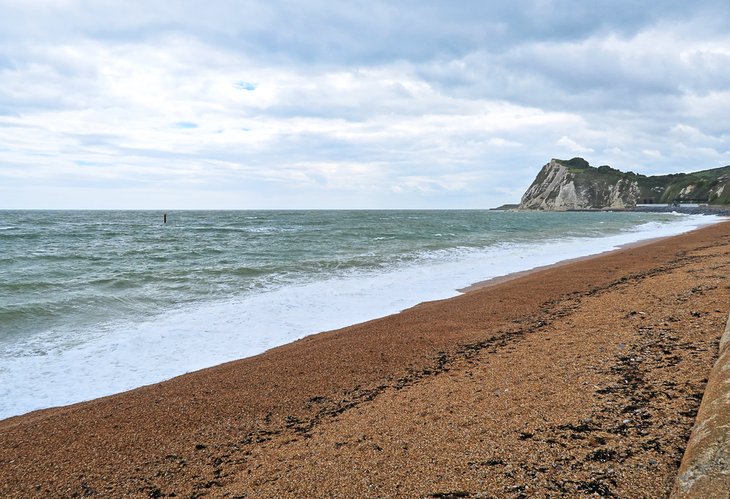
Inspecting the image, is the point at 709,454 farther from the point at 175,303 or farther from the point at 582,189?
the point at 582,189

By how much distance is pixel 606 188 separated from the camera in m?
167

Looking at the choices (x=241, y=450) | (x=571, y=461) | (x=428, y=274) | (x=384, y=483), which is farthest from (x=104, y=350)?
→ (x=428, y=274)

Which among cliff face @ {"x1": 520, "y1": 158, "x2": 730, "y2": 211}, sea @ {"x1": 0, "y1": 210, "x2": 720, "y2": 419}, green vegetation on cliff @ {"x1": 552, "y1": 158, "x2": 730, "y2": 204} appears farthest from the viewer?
cliff face @ {"x1": 520, "y1": 158, "x2": 730, "y2": 211}

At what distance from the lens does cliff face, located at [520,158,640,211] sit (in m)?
162

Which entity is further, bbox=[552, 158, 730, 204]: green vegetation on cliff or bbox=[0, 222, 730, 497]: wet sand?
bbox=[552, 158, 730, 204]: green vegetation on cliff

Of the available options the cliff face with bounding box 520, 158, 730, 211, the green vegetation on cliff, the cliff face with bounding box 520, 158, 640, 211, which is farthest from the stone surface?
the cliff face with bounding box 520, 158, 640, 211

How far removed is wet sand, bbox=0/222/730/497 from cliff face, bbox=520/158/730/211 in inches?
6441

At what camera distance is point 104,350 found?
345 inches

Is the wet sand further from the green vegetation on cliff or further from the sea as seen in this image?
the green vegetation on cliff

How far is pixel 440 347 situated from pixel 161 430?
454 centimetres

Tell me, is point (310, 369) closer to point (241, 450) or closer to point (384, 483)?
point (241, 450)

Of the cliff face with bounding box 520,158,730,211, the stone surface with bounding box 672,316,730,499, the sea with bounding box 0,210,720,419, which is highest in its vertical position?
the cliff face with bounding box 520,158,730,211

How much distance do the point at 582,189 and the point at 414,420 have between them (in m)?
187

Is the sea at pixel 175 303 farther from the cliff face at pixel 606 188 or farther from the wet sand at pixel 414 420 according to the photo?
the cliff face at pixel 606 188
